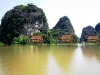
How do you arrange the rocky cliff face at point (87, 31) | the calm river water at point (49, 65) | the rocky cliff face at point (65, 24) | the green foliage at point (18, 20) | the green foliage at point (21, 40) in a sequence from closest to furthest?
the calm river water at point (49, 65), the green foliage at point (21, 40), the green foliage at point (18, 20), the rocky cliff face at point (65, 24), the rocky cliff face at point (87, 31)

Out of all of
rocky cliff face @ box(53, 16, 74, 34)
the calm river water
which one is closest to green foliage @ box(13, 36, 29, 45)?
the calm river water

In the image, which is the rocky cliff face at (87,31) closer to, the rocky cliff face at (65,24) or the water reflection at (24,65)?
the rocky cliff face at (65,24)

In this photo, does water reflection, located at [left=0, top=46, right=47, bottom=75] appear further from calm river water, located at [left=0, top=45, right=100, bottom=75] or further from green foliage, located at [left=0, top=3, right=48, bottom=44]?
green foliage, located at [left=0, top=3, right=48, bottom=44]

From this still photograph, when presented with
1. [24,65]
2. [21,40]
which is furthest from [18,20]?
[24,65]

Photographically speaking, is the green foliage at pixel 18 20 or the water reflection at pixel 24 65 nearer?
the water reflection at pixel 24 65

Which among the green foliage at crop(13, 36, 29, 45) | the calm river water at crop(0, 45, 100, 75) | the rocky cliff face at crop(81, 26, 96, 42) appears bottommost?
→ the calm river water at crop(0, 45, 100, 75)

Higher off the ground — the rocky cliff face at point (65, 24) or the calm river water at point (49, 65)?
the rocky cliff face at point (65, 24)

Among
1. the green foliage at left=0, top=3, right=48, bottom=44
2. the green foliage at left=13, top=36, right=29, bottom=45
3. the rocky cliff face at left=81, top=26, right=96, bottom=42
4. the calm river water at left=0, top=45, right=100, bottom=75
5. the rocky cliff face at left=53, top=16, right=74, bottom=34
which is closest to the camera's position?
the calm river water at left=0, top=45, right=100, bottom=75

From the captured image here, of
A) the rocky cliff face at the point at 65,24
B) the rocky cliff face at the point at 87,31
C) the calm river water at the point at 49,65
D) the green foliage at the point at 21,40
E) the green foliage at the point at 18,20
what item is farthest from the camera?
the rocky cliff face at the point at 87,31

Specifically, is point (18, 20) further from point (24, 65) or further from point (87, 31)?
point (87, 31)

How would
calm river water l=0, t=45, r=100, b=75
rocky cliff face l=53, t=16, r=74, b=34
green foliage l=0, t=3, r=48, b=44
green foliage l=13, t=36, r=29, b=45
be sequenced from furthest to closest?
1. rocky cliff face l=53, t=16, r=74, b=34
2. green foliage l=0, t=3, r=48, b=44
3. green foliage l=13, t=36, r=29, b=45
4. calm river water l=0, t=45, r=100, b=75

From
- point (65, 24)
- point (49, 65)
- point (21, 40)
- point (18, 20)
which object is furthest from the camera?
point (65, 24)

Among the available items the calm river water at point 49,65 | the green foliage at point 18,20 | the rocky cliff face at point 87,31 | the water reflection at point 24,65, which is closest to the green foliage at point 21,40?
the green foliage at point 18,20

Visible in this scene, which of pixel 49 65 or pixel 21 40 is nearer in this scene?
pixel 49 65
